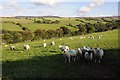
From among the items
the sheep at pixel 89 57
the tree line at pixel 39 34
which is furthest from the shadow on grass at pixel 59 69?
the tree line at pixel 39 34

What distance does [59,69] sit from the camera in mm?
17453

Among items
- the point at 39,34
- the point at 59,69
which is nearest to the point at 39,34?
the point at 39,34

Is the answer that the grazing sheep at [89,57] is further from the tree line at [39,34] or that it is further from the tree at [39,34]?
the tree at [39,34]

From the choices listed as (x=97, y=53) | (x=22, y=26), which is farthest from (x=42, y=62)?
(x=22, y=26)

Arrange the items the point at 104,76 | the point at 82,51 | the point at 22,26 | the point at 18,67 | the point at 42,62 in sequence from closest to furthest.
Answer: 1. the point at 104,76
2. the point at 18,67
3. the point at 42,62
4. the point at 82,51
5. the point at 22,26

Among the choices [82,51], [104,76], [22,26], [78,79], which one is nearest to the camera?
[78,79]

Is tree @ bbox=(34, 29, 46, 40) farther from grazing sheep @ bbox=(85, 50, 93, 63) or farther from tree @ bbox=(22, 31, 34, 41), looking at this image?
Result: grazing sheep @ bbox=(85, 50, 93, 63)

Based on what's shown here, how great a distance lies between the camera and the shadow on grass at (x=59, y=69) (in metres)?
15.8

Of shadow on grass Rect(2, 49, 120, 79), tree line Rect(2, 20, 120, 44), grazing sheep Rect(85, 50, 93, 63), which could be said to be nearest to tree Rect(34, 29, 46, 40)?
tree line Rect(2, 20, 120, 44)

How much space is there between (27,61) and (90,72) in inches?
249

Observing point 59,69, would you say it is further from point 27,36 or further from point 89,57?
point 27,36

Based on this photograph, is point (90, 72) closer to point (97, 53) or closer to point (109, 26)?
point (97, 53)

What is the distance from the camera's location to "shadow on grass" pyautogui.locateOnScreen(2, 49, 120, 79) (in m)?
15.8

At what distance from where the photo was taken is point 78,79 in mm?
14734
